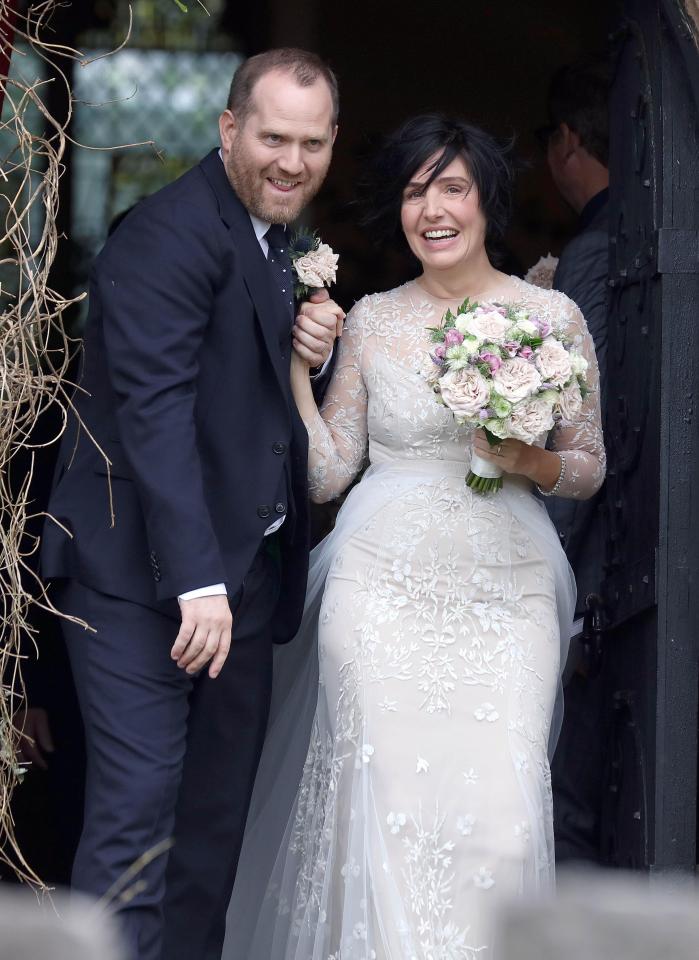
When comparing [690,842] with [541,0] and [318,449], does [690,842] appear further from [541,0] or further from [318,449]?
[541,0]

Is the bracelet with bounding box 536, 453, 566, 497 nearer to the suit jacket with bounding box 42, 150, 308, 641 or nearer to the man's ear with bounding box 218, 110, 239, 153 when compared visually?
the suit jacket with bounding box 42, 150, 308, 641

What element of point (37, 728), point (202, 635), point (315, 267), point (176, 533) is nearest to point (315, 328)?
point (315, 267)

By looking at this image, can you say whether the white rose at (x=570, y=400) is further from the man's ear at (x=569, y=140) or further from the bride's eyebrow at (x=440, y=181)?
the man's ear at (x=569, y=140)

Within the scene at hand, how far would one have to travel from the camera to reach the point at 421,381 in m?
3.90

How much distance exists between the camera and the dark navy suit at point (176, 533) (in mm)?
3289

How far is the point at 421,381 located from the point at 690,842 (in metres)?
1.24

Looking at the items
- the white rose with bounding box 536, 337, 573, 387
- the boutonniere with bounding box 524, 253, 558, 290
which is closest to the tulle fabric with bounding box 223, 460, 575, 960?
the white rose with bounding box 536, 337, 573, 387

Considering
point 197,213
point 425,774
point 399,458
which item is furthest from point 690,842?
point 197,213

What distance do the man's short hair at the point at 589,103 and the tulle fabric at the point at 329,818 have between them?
1357mm

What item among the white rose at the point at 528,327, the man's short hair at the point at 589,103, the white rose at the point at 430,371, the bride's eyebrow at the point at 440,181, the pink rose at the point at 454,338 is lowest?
the white rose at the point at 430,371

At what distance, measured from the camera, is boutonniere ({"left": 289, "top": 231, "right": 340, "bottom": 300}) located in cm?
371

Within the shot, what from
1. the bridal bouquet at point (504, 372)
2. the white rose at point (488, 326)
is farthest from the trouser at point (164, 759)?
the white rose at point (488, 326)

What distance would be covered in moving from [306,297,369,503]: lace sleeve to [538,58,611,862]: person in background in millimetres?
748

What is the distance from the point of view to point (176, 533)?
328 cm
